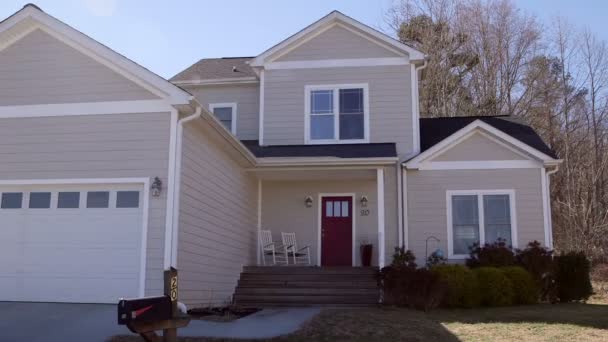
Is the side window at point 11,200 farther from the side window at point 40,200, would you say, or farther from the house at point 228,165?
the side window at point 40,200

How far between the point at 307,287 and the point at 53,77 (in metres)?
6.36

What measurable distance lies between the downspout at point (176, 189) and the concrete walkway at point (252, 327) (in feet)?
3.45

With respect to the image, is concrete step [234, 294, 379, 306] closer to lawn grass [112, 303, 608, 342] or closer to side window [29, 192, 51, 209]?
lawn grass [112, 303, 608, 342]

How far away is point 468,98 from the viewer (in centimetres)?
2473

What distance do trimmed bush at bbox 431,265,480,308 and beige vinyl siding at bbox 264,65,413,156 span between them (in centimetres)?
373

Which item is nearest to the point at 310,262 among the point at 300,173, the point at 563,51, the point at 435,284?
the point at 300,173

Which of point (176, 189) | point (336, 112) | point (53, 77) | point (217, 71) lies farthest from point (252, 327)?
point (217, 71)

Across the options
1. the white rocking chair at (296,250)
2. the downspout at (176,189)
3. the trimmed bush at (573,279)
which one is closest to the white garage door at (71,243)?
the downspout at (176,189)

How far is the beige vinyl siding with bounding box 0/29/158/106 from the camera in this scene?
9.55 meters

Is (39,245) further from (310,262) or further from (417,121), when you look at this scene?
(417,121)

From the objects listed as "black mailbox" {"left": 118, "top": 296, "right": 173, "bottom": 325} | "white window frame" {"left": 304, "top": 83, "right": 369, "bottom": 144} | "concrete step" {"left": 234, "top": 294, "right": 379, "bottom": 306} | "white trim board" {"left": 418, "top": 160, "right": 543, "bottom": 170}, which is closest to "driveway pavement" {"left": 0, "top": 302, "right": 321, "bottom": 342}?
"black mailbox" {"left": 118, "top": 296, "right": 173, "bottom": 325}

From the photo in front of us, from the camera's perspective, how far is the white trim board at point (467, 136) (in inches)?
504

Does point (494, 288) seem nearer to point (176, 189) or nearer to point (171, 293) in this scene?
point (176, 189)

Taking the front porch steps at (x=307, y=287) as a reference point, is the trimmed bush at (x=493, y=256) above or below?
above
